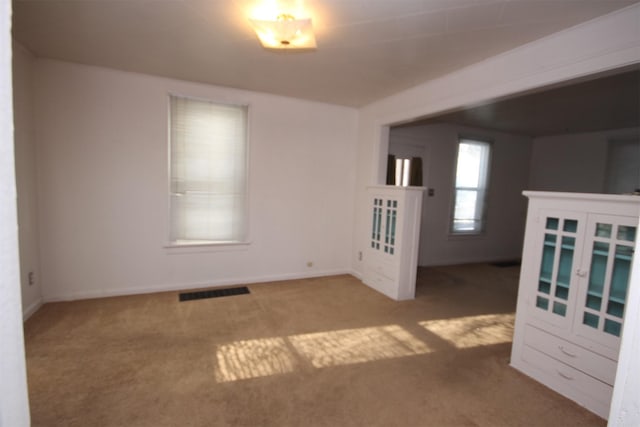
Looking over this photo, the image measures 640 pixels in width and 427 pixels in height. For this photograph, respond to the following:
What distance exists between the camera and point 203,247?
3.83 meters

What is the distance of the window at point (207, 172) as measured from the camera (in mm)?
3652

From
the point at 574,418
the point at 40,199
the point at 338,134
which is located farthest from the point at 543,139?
the point at 40,199

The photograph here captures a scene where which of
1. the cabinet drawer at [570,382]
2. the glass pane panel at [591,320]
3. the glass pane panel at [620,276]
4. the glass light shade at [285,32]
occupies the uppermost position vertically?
the glass light shade at [285,32]

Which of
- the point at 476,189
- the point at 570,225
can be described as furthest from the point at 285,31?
the point at 476,189

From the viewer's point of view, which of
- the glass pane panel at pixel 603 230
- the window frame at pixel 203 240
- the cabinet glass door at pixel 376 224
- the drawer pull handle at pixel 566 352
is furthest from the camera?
the cabinet glass door at pixel 376 224

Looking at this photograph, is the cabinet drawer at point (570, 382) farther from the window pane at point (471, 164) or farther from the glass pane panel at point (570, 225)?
the window pane at point (471, 164)

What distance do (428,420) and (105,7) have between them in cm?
338

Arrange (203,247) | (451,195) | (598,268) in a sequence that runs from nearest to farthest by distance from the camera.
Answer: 1. (598,268)
2. (203,247)
3. (451,195)

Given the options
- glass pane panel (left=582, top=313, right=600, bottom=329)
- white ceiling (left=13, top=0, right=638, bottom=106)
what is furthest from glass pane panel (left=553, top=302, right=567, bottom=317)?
white ceiling (left=13, top=0, right=638, bottom=106)

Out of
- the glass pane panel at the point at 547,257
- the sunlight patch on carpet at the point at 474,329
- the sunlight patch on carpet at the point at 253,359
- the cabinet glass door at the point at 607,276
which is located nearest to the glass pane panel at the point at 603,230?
the cabinet glass door at the point at 607,276

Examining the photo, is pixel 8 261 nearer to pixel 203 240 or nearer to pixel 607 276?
pixel 607 276

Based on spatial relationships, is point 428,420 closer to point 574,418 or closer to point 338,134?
point 574,418

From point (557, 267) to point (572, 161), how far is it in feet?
15.2

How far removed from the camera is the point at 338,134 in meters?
4.47
